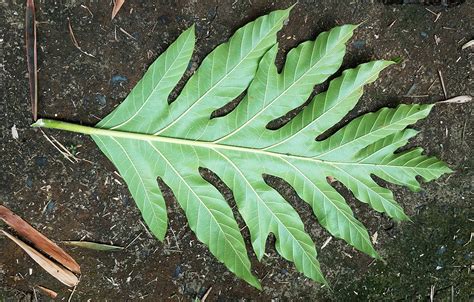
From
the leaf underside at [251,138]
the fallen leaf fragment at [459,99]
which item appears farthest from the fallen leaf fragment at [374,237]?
the fallen leaf fragment at [459,99]

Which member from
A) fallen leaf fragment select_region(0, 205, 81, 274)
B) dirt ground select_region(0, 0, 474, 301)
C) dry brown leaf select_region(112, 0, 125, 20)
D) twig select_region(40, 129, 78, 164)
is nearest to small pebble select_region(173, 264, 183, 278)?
dirt ground select_region(0, 0, 474, 301)

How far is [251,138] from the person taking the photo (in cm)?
208

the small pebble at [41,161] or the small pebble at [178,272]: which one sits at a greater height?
the small pebble at [41,161]

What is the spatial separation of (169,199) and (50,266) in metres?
0.56

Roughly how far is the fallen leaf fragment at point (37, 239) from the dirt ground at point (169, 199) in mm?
28

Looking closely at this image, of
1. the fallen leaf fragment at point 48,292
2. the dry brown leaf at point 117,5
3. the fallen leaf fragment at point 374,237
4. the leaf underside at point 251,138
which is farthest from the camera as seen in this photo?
the fallen leaf fragment at point 374,237

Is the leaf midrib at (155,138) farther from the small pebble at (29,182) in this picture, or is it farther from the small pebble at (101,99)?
the small pebble at (29,182)

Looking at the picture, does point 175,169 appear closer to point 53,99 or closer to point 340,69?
point 53,99

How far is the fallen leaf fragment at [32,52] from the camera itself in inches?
83.0

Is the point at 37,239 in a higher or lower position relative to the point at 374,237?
higher

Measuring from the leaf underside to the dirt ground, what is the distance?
0.17 metres

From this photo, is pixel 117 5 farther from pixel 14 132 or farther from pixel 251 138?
pixel 251 138

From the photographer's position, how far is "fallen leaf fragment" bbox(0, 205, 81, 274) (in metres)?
2.19

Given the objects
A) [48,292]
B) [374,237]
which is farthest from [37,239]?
[374,237]
